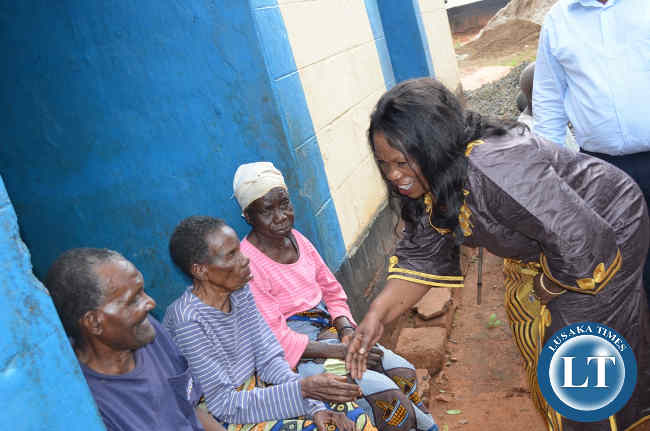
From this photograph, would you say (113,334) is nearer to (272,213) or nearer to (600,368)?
(272,213)

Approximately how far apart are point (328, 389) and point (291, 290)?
31.6 inches

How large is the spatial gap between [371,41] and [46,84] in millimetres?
3938

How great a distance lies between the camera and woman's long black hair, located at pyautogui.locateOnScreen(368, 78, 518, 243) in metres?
2.04

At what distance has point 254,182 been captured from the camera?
9.87 feet

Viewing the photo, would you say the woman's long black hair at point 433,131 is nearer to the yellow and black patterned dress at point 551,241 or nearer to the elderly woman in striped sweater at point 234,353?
the yellow and black patterned dress at point 551,241

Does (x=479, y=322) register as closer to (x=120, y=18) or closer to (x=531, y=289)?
(x=531, y=289)

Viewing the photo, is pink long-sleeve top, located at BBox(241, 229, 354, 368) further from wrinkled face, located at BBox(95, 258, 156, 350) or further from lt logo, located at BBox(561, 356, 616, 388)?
lt logo, located at BBox(561, 356, 616, 388)

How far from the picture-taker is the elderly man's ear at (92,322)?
72.3 inches

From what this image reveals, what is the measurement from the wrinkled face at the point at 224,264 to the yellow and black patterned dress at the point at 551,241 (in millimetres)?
663

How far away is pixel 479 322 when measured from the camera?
15.1 feet

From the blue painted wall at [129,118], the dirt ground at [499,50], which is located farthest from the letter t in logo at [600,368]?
the dirt ground at [499,50]

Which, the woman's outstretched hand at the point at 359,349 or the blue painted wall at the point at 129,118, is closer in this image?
the woman's outstretched hand at the point at 359,349

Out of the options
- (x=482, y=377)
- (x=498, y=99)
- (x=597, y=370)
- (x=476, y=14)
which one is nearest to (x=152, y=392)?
(x=597, y=370)

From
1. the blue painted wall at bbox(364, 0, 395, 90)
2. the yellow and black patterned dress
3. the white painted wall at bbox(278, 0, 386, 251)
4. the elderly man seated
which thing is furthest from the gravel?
the elderly man seated
